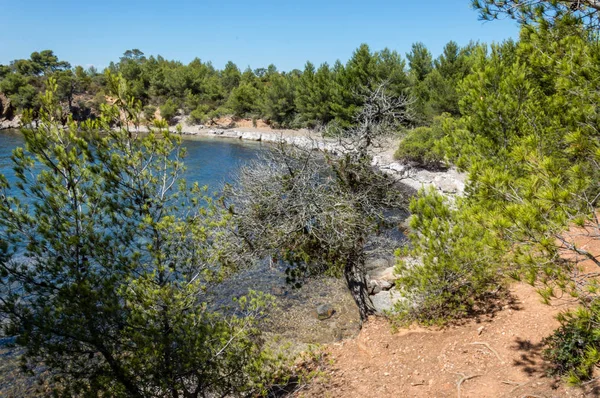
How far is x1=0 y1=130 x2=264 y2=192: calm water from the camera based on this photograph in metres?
25.5

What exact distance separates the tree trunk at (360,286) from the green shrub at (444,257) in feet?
5.72

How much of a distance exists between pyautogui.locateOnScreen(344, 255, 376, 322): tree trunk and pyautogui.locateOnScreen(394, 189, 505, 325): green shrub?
5.72ft

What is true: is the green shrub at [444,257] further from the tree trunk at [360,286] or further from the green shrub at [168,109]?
the green shrub at [168,109]

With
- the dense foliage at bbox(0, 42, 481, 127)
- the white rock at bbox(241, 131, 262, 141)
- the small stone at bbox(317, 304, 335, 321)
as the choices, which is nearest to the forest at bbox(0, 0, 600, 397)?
the small stone at bbox(317, 304, 335, 321)

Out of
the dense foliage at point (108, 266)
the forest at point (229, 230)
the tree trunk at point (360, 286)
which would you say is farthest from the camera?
the tree trunk at point (360, 286)

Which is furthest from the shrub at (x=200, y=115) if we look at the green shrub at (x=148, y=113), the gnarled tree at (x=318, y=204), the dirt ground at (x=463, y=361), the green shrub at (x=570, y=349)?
the green shrub at (x=570, y=349)

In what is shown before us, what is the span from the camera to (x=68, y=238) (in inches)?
170

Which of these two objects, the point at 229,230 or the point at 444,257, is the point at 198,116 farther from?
the point at 444,257

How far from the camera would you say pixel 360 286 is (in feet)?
32.4

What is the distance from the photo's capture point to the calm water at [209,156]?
25.5 meters

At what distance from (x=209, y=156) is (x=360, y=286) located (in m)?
29.0

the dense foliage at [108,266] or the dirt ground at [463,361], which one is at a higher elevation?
the dense foliage at [108,266]

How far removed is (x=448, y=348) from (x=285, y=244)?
380 cm

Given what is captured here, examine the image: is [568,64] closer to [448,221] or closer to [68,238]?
[448,221]
